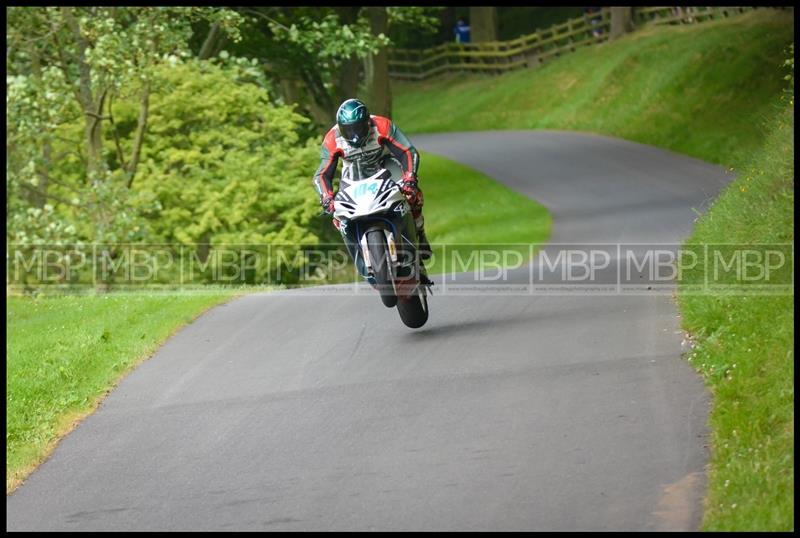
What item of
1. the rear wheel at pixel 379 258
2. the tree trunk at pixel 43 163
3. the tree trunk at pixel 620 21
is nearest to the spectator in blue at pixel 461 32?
the tree trunk at pixel 620 21

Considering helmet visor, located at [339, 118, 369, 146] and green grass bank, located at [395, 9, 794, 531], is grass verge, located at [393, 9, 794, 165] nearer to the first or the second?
green grass bank, located at [395, 9, 794, 531]

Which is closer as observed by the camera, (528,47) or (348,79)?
(348,79)

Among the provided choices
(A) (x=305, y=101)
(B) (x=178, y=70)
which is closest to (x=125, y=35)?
(B) (x=178, y=70)

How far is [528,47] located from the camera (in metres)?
56.2

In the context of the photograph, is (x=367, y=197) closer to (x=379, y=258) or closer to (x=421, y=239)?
(x=379, y=258)

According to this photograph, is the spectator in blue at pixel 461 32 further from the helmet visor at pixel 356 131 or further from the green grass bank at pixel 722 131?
the helmet visor at pixel 356 131

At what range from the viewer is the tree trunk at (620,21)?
51.2 meters

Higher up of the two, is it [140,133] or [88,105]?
[88,105]

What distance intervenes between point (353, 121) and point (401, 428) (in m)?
3.80

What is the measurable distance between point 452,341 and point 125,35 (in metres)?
13.4

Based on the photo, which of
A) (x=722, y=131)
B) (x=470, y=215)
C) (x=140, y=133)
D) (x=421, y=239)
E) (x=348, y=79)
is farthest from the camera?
(x=722, y=131)

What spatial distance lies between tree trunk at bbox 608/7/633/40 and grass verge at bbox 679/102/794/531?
123 feet

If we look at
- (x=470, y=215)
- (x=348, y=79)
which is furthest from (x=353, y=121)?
(x=348, y=79)

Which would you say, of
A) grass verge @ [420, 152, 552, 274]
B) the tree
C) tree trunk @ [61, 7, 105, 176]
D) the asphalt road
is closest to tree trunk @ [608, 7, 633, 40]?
grass verge @ [420, 152, 552, 274]
